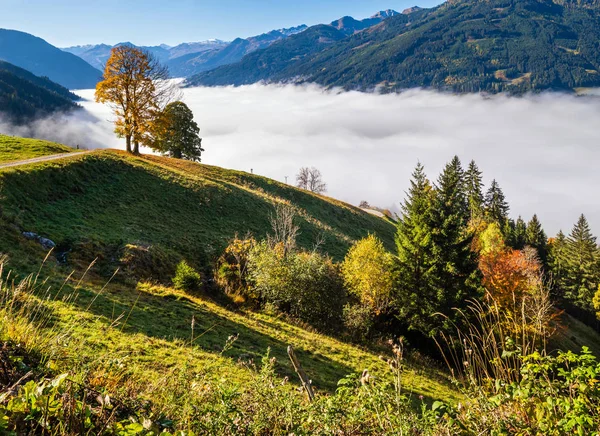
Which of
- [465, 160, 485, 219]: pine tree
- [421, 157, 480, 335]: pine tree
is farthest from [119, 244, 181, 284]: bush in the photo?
[465, 160, 485, 219]: pine tree

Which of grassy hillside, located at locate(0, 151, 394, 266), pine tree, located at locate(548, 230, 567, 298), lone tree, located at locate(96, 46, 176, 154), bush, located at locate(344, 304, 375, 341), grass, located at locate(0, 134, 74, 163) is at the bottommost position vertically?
pine tree, located at locate(548, 230, 567, 298)

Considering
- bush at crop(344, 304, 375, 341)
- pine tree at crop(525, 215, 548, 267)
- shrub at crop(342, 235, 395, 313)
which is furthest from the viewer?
pine tree at crop(525, 215, 548, 267)

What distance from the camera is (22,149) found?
Answer: 1431 inches

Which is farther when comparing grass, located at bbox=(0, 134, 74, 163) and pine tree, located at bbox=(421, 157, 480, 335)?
grass, located at bbox=(0, 134, 74, 163)

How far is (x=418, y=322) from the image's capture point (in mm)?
25531

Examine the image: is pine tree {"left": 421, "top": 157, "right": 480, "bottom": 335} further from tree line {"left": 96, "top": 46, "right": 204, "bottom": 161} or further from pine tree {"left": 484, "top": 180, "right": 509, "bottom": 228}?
pine tree {"left": 484, "top": 180, "right": 509, "bottom": 228}

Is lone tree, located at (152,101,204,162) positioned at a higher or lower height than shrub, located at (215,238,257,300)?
higher

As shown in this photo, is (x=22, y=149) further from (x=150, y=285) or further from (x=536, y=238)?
(x=536, y=238)

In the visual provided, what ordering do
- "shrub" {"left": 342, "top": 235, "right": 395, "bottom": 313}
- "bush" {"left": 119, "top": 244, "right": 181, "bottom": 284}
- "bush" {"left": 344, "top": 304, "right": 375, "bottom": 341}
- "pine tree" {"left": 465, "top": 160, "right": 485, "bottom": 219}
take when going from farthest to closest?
"pine tree" {"left": 465, "top": 160, "right": 485, "bottom": 219}, "shrub" {"left": 342, "top": 235, "right": 395, "bottom": 313}, "bush" {"left": 344, "top": 304, "right": 375, "bottom": 341}, "bush" {"left": 119, "top": 244, "right": 181, "bottom": 284}

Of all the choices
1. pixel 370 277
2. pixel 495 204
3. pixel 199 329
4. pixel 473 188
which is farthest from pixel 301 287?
pixel 495 204

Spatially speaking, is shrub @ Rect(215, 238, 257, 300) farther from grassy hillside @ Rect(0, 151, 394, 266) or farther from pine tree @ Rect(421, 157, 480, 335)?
pine tree @ Rect(421, 157, 480, 335)

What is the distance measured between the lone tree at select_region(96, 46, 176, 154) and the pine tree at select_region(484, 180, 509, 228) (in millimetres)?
Answer: 63536

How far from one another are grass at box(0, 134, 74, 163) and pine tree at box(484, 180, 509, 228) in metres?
73.3

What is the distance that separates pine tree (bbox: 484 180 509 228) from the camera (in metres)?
68.1
